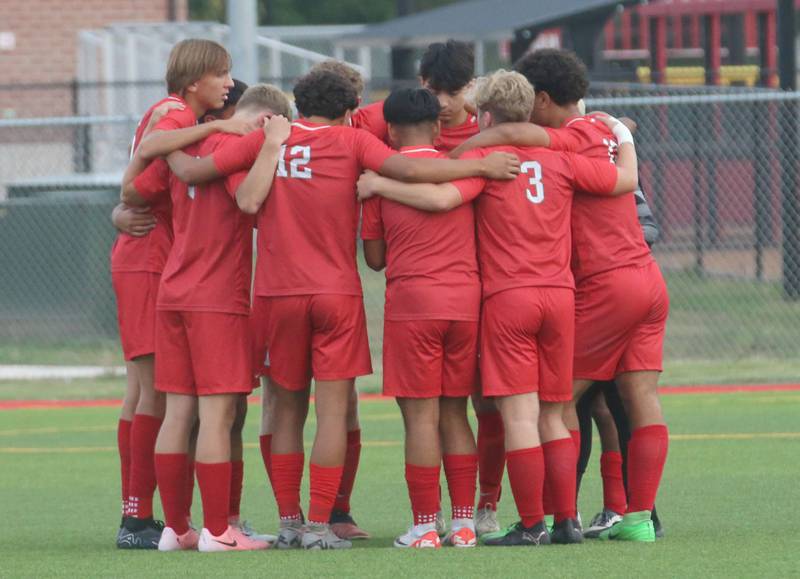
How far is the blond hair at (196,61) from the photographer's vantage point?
22.8 ft

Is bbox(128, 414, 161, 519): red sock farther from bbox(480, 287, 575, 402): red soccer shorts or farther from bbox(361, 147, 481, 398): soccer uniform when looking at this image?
bbox(480, 287, 575, 402): red soccer shorts

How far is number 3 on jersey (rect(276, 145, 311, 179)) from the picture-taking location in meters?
6.69

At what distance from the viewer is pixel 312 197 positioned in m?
6.71

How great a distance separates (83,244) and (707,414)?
710 cm

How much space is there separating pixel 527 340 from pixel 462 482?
2.19ft

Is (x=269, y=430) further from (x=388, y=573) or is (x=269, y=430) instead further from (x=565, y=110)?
(x=565, y=110)

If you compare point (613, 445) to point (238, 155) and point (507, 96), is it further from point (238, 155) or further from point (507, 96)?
point (238, 155)

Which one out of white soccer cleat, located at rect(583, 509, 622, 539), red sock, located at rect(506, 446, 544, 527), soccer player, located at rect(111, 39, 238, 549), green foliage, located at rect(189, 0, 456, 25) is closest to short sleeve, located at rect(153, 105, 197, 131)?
soccer player, located at rect(111, 39, 238, 549)

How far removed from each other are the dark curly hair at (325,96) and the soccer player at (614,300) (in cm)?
82

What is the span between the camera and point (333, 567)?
6.24 meters

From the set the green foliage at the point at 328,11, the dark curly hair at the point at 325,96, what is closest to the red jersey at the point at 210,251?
the dark curly hair at the point at 325,96

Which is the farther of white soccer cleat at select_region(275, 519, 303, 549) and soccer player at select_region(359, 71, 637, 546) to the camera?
white soccer cleat at select_region(275, 519, 303, 549)

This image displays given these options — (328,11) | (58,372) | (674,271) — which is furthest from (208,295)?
(328,11)

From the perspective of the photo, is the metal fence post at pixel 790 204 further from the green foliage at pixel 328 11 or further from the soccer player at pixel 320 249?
the green foliage at pixel 328 11
